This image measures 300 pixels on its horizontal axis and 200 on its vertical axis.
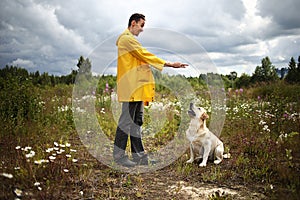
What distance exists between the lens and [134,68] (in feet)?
16.2

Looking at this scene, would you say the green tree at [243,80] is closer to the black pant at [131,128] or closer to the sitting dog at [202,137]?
the sitting dog at [202,137]

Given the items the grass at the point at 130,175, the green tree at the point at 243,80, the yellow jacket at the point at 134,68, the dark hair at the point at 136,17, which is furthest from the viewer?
the green tree at the point at 243,80

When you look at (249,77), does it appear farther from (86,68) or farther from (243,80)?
(86,68)

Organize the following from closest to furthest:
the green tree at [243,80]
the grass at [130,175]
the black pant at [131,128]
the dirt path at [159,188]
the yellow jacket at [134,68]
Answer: the grass at [130,175]
the dirt path at [159,188]
the yellow jacket at [134,68]
the black pant at [131,128]
the green tree at [243,80]

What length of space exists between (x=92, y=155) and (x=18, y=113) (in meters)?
2.12

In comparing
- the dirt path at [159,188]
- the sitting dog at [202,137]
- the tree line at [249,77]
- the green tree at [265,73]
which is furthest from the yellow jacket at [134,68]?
the green tree at [265,73]

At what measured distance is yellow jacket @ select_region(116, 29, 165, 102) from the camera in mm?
4863

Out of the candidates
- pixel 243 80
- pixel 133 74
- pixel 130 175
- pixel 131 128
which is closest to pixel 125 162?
pixel 130 175

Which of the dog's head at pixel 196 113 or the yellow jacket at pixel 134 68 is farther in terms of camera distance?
the dog's head at pixel 196 113

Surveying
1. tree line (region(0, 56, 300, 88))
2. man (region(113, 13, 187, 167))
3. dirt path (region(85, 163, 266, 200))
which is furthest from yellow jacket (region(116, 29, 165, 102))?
tree line (region(0, 56, 300, 88))

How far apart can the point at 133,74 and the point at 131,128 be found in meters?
0.88

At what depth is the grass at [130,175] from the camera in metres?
3.84

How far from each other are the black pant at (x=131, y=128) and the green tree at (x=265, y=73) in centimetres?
1592

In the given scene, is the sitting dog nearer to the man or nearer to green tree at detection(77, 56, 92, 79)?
the man
